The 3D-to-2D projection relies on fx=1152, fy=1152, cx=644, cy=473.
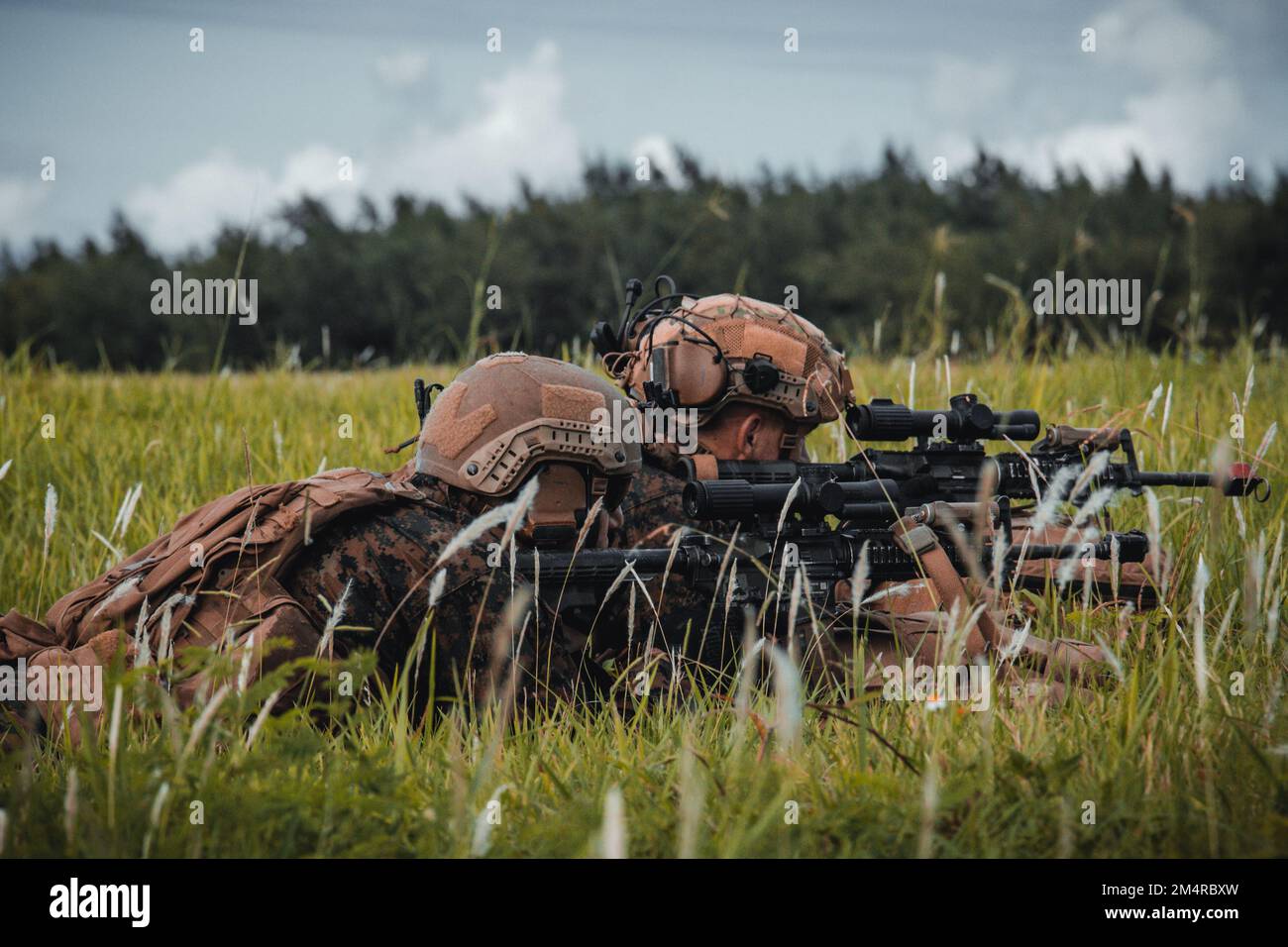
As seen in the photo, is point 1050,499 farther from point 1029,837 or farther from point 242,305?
point 242,305

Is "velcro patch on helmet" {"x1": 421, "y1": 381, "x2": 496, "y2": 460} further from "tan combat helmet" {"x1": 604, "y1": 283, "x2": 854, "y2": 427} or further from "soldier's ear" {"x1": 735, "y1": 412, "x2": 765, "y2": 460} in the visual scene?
"soldier's ear" {"x1": 735, "y1": 412, "x2": 765, "y2": 460}

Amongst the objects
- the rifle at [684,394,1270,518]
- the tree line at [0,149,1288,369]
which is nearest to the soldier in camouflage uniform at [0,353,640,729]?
the rifle at [684,394,1270,518]

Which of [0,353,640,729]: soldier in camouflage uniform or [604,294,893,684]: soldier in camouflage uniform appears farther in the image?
[604,294,893,684]: soldier in camouflage uniform

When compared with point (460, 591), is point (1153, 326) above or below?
above

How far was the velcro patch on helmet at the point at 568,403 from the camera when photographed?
3.45 meters

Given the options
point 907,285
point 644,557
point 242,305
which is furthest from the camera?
point 907,285

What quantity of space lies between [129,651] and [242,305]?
211 cm

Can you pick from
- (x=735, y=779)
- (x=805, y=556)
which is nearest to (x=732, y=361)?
(x=805, y=556)

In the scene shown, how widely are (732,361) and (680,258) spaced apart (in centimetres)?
3184

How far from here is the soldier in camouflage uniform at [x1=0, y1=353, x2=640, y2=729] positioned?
3209 millimetres

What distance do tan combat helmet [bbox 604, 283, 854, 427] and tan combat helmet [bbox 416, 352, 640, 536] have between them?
→ 592mm

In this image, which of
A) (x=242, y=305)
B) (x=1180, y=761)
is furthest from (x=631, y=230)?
(x=1180, y=761)

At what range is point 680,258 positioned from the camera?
35.5 m
